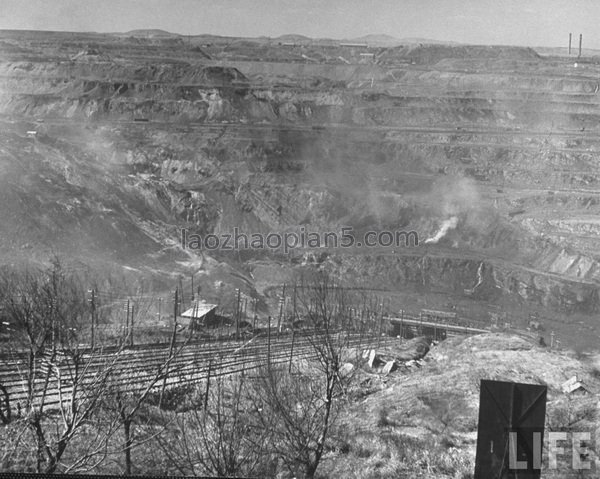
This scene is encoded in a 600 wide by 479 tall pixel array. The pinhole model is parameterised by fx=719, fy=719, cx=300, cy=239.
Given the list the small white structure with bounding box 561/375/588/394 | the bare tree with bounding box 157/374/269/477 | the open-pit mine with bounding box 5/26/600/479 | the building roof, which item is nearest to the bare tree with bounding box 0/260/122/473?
the open-pit mine with bounding box 5/26/600/479

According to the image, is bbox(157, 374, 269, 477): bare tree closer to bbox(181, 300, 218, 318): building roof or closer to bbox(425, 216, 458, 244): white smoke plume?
bbox(181, 300, 218, 318): building roof

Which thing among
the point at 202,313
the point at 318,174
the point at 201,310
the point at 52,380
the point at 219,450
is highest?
the point at 318,174

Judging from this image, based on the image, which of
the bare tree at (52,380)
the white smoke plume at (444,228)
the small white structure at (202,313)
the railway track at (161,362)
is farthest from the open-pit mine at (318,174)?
the bare tree at (52,380)

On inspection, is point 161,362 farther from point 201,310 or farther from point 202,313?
point 201,310

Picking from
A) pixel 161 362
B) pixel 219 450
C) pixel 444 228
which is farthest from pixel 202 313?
pixel 444 228

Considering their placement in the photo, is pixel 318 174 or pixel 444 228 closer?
pixel 444 228

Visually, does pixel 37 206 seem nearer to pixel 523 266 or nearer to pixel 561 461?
pixel 523 266

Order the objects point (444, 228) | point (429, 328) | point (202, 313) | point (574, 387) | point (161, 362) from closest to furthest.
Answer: point (161, 362) → point (574, 387) → point (202, 313) → point (429, 328) → point (444, 228)

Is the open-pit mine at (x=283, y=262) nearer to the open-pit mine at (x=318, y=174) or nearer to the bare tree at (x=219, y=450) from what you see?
the bare tree at (x=219, y=450)

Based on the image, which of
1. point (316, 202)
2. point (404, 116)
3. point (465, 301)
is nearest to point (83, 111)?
point (316, 202)
